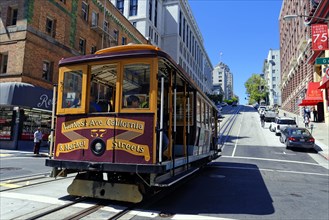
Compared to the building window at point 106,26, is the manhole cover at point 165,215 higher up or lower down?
lower down

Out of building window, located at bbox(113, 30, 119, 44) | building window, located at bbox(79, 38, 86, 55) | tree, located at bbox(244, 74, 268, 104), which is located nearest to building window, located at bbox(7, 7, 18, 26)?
building window, located at bbox(79, 38, 86, 55)

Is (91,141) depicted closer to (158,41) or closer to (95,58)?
(95,58)

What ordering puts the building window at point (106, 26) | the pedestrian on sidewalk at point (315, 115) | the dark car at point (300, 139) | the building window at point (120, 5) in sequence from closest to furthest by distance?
the dark car at point (300, 139) → the building window at point (106, 26) → the pedestrian on sidewalk at point (315, 115) → the building window at point (120, 5)

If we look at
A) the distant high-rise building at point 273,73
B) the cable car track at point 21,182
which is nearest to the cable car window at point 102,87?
the cable car track at point 21,182

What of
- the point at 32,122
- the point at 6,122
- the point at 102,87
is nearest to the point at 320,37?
the point at 102,87

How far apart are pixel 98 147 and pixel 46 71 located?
1861cm

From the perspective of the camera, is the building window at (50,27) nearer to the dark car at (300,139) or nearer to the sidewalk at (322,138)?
the dark car at (300,139)

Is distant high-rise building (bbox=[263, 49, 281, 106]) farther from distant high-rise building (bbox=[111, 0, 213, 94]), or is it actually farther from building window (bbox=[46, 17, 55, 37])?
building window (bbox=[46, 17, 55, 37])

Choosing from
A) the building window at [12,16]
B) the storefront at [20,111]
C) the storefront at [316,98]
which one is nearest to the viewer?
the storefront at [20,111]

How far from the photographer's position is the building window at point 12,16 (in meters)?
21.7

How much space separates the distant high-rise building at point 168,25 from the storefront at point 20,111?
1264 inches

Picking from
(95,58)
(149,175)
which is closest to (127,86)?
(95,58)

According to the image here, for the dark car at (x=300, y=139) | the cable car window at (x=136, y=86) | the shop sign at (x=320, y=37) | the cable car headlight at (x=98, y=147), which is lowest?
the cable car headlight at (x=98, y=147)

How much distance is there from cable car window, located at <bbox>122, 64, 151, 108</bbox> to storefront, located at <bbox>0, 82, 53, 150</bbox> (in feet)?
51.5
